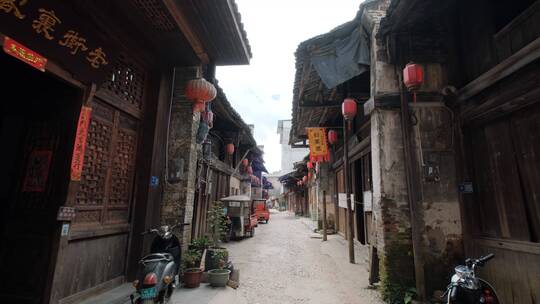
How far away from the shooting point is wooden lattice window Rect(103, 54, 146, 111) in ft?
15.2

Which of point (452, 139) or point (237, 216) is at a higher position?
point (452, 139)

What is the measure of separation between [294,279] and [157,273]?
373cm

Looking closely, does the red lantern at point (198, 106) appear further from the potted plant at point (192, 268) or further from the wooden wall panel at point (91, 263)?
the potted plant at point (192, 268)

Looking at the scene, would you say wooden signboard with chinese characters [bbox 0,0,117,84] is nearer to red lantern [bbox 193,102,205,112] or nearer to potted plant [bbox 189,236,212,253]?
red lantern [bbox 193,102,205,112]

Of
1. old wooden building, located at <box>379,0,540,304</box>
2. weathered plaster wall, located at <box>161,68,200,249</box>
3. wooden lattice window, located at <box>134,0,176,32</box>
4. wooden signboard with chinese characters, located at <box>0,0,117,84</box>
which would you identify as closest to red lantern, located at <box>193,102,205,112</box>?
weathered plaster wall, located at <box>161,68,200,249</box>

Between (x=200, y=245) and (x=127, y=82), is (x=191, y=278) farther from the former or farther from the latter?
(x=127, y=82)

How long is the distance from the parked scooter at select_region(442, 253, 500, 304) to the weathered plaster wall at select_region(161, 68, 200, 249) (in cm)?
471

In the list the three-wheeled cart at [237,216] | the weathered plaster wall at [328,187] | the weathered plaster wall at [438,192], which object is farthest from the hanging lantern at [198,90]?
the weathered plaster wall at [328,187]

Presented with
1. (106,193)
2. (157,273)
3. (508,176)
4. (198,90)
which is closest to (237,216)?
(198,90)

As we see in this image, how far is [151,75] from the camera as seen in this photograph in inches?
221

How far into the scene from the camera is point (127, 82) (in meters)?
4.98

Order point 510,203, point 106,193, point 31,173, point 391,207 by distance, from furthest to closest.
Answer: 1. point 391,207
2. point 106,193
3. point 510,203
4. point 31,173

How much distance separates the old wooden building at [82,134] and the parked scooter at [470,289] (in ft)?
16.3

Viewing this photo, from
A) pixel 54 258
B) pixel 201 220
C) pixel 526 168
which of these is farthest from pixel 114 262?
pixel 526 168
